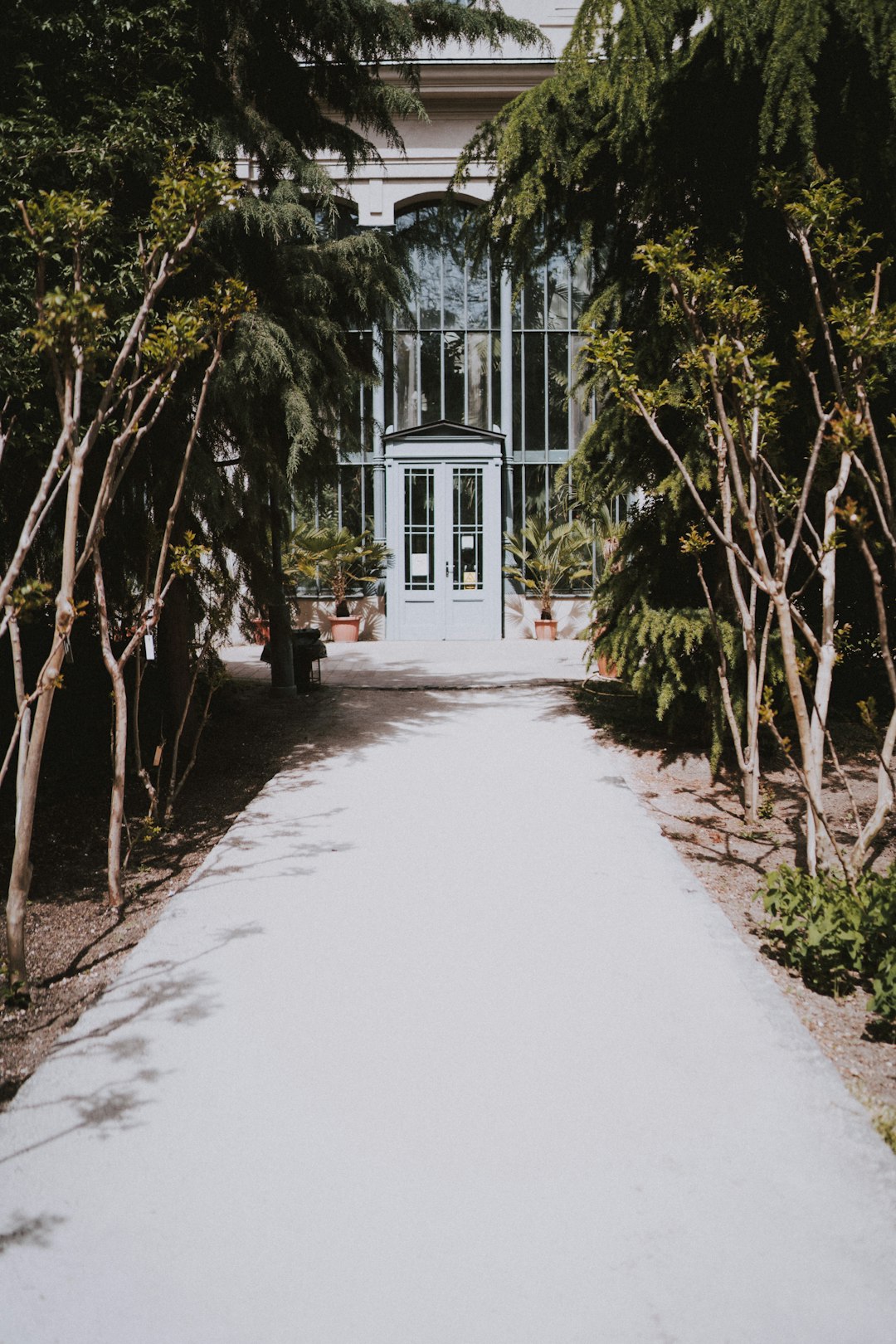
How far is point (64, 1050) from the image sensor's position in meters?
3.40

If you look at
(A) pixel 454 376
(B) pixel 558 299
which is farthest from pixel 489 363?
(B) pixel 558 299

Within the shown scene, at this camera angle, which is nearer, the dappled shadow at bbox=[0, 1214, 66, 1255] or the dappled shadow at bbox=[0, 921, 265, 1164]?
the dappled shadow at bbox=[0, 1214, 66, 1255]

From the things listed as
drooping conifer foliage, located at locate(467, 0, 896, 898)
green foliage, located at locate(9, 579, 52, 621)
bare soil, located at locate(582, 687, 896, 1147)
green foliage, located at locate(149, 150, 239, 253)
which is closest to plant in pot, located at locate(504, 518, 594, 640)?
bare soil, located at locate(582, 687, 896, 1147)

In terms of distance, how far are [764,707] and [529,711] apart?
4525mm

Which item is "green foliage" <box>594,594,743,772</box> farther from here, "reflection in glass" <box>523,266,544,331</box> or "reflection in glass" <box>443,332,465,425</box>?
"reflection in glass" <box>523,266,544,331</box>

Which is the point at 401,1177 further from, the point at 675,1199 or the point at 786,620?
the point at 786,620

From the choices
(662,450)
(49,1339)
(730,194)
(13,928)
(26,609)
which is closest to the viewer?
(49,1339)

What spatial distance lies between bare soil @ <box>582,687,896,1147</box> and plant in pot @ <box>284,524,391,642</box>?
24.3 feet

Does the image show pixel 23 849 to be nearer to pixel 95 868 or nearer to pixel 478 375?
pixel 95 868

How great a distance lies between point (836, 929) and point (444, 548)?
13.0 metres

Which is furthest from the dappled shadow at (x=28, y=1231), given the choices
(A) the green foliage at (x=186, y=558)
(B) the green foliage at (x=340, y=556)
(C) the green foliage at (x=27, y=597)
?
(B) the green foliage at (x=340, y=556)

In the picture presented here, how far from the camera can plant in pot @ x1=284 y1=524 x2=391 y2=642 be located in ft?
53.1

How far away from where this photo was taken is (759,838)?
590cm

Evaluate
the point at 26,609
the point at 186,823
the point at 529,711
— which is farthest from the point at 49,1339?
the point at 529,711
